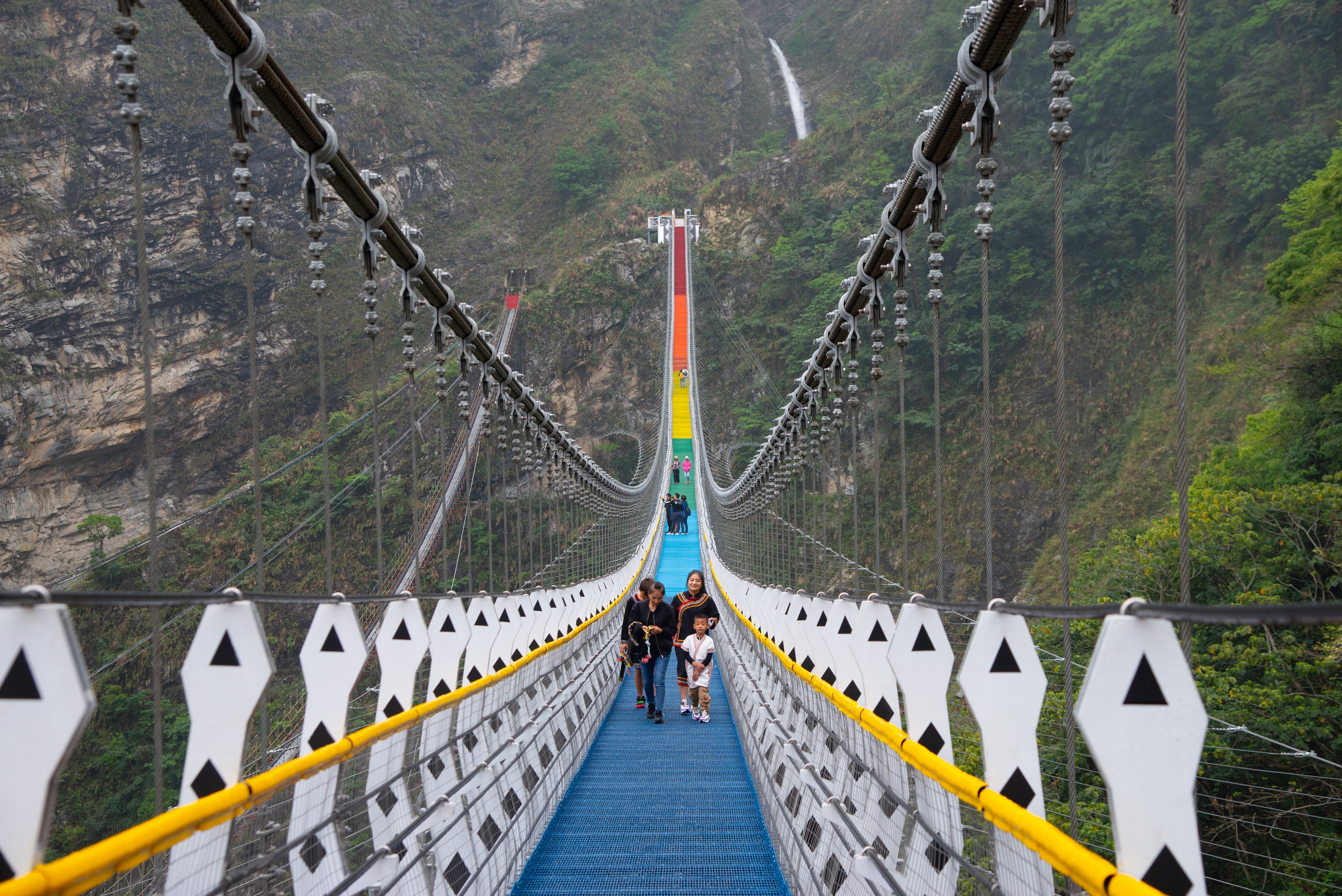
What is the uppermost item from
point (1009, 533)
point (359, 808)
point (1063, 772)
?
point (1009, 533)

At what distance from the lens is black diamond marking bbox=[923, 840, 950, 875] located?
1998 millimetres

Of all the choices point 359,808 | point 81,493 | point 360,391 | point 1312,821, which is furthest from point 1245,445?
point 81,493

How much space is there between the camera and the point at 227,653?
200cm

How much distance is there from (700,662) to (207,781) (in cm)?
427

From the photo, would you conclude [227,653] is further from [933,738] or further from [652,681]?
[652,681]

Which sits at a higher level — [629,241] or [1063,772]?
[629,241]

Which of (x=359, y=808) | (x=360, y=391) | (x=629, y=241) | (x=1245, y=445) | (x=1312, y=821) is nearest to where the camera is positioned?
(x=359, y=808)

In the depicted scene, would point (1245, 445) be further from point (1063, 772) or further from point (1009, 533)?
point (1009, 533)

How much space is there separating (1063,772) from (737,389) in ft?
86.9

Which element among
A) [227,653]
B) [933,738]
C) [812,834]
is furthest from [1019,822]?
[812,834]

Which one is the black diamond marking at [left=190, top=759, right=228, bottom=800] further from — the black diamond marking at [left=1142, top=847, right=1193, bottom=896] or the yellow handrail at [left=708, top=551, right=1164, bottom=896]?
the black diamond marking at [left=1142, top=847, right=1193, bottom=896]

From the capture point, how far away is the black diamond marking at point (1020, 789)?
191cm

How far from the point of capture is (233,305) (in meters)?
34.2

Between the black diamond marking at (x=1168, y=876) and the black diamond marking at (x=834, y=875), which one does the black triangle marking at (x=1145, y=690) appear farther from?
the black diamond marking at (x=834, y=875)
